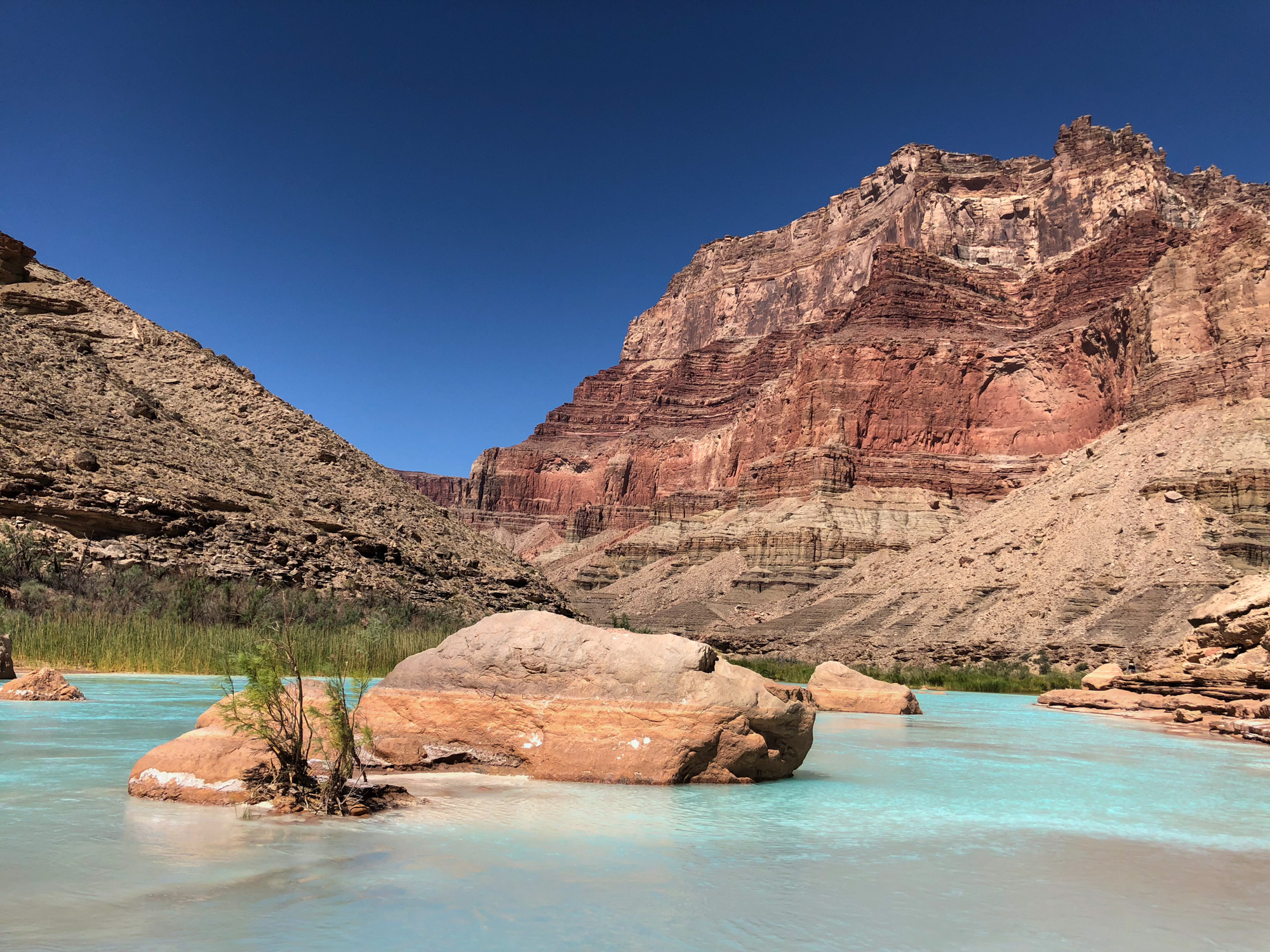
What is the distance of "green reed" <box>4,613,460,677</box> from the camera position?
1692 centimetres

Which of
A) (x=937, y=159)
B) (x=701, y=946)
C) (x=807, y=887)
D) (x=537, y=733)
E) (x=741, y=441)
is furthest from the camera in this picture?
(x=937, y=159)

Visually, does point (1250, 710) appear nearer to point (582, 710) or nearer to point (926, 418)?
point (582, 710)

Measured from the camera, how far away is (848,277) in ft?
412

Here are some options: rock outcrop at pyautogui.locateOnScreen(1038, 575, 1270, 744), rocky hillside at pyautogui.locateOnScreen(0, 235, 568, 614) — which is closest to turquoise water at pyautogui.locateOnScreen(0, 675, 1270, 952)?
rock outcrop at pyautogui.locateOnScreen(1038, 575, 1270, 744)

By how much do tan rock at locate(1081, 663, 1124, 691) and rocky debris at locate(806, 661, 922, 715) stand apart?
708cm

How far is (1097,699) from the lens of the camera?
22.5 metres

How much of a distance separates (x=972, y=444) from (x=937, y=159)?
51600mm

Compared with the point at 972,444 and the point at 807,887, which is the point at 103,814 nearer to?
the point at 807,887

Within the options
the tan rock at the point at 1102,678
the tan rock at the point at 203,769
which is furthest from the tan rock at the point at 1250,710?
the tan rock at the point at 203,769

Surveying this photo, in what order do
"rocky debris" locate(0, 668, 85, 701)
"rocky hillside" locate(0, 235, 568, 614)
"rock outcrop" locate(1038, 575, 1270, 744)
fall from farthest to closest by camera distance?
"rocky hillside" locate(0, 235, 568, 614), "rock outcrop" locate(1038, 575, 1270, 744), "rocky debris" locate(0, 668, 85, 701)

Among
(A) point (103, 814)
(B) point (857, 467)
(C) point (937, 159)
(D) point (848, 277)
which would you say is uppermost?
(C) point (937, 159)

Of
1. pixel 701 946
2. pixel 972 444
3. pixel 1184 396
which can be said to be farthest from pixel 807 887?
pixel 972 444

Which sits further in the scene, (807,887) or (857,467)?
(857,467)

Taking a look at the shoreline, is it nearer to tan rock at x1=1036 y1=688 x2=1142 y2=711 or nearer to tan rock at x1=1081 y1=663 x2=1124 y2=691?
tan rock at x1=1036 y1=688 x2=1142 y2=711
